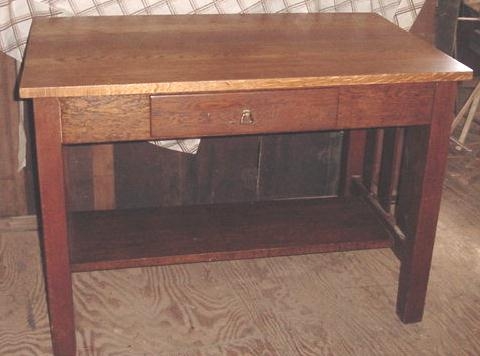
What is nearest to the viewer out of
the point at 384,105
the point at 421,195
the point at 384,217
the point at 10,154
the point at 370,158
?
→ the point at 384,105

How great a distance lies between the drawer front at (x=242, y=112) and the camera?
5.73 ft

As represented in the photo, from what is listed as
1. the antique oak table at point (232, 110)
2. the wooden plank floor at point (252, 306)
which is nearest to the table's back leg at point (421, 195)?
the antique oak table at point (232, 110)

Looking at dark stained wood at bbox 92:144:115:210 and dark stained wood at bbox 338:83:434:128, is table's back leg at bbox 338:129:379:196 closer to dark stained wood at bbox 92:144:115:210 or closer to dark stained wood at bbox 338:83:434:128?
dark stained wood at bbox 338:83:434:128

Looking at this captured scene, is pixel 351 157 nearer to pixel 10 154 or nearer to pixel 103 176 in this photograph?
pixel 103 176

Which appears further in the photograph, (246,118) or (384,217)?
(384,217)

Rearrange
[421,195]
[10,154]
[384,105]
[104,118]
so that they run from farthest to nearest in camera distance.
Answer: [10,154] → [421,195] → [384,105] → [104,118]

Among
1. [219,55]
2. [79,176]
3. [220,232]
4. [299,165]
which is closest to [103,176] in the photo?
[79,176]

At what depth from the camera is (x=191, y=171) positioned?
2680 millimetres

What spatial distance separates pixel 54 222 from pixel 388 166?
1.22m

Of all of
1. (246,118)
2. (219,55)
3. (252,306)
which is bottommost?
(252,306)

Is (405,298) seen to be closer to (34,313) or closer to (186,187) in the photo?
(186,187)

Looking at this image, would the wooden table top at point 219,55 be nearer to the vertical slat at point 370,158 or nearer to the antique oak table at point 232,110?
the antique oak table at point 232,110

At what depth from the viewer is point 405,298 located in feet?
7.20

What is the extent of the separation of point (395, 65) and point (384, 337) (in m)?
0.80
